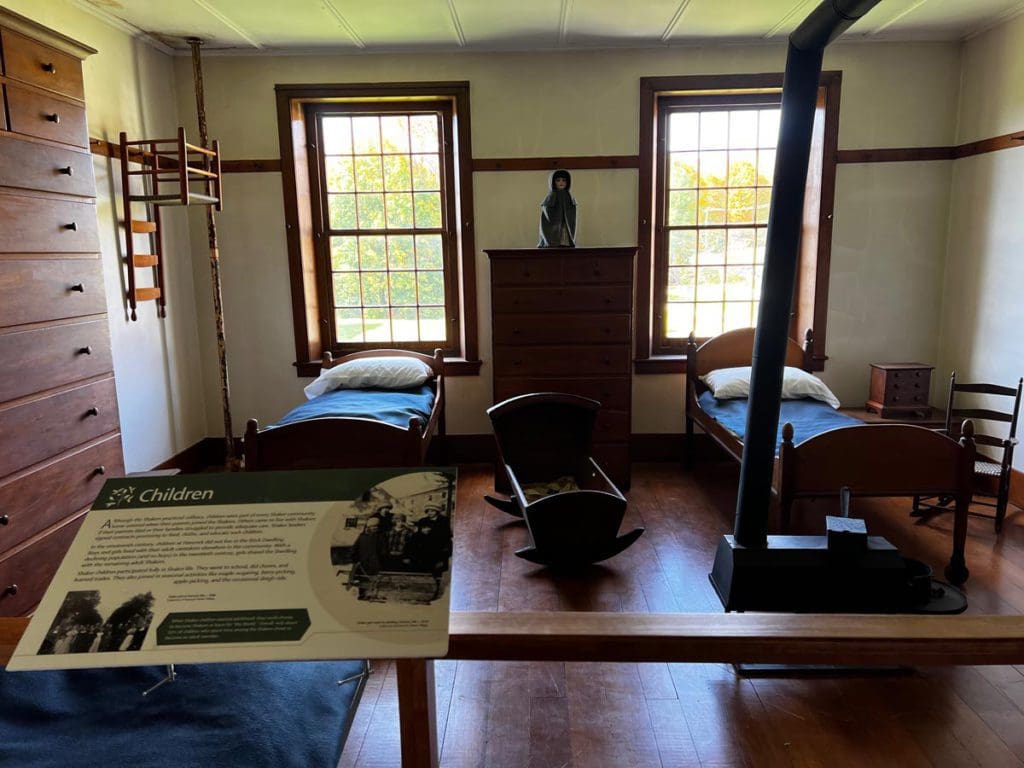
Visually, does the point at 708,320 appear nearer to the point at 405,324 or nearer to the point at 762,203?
the point at 762,203

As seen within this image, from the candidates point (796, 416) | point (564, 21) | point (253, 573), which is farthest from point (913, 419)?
point (253, 573)

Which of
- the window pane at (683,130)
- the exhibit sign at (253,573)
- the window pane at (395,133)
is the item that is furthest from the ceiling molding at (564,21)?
the exhibit sign at (253,573)

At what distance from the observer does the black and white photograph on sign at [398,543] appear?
3.11 ft

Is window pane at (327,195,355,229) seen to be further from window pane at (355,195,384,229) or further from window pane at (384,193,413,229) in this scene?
window pane at (384,193,413,229)

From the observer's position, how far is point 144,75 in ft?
14.8

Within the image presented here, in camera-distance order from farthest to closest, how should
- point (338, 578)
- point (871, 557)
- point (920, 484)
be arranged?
point (920, 484)
point (871, 557)
point (338, 578)

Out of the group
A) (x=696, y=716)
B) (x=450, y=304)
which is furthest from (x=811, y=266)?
(x=696, y=716)

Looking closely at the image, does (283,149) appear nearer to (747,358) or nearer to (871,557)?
(747,358)

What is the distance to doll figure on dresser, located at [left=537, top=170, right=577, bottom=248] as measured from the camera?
15.0ft

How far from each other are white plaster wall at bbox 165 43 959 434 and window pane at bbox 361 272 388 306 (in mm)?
586

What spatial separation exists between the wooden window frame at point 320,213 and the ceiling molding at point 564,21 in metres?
0.73

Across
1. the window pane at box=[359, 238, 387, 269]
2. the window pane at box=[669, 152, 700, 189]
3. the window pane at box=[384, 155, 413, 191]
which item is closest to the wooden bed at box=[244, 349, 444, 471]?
the window pane at box=[359, 238, 387, 269]

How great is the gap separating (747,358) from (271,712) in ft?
13.6

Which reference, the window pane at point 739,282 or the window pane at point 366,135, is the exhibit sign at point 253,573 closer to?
the window pane at point 366,135
